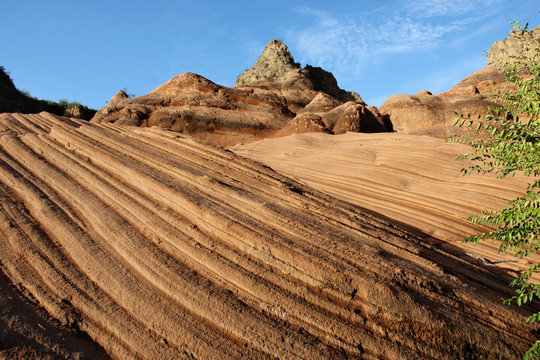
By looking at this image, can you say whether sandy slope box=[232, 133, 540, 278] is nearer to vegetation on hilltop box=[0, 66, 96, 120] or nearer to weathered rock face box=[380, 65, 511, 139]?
weathered rock face box=[380, 65, 511, 139]

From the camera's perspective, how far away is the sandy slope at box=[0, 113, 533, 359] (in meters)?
2.86

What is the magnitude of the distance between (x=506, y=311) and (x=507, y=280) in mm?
1128

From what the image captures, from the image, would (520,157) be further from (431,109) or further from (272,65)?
(272,65)

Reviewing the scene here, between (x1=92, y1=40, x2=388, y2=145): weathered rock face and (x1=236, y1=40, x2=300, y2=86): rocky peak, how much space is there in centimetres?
342

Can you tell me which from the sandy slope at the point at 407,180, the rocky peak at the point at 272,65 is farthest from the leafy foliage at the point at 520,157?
the rocky peak at the point at 272,65

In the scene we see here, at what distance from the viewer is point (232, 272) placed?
134 inches

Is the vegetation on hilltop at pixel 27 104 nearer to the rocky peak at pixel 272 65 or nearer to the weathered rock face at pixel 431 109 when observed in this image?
the rocky peak at pixel 272 65

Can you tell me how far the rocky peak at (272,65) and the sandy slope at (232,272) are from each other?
18.4 metres

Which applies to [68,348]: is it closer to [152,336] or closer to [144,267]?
[152,336]

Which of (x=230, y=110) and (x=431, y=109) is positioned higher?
(x=431, y=109)

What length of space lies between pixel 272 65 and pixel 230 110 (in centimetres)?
831

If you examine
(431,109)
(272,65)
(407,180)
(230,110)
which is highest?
(272,65)

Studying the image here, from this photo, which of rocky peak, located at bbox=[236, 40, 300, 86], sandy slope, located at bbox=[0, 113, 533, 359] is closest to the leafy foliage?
sandy slope, located at bbox=[0, 113, 533, 359]

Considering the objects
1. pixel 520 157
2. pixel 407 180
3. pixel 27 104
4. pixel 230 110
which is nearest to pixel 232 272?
pixel 520 157
